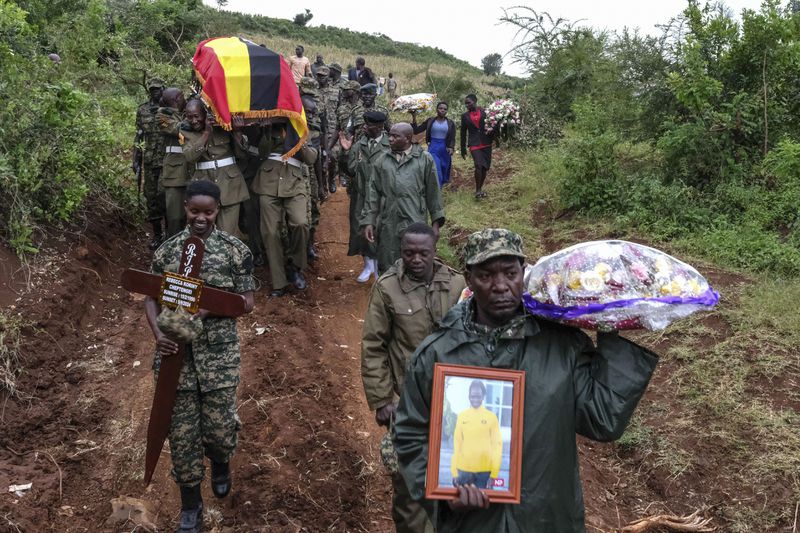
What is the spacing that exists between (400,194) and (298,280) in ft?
8.15

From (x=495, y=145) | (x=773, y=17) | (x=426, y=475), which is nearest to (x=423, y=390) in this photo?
(x=426, y=475)

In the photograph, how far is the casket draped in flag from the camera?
707 cm

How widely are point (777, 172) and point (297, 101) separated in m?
5.68

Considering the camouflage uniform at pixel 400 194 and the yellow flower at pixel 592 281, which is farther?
the camouflage uniform at pixel 400 194

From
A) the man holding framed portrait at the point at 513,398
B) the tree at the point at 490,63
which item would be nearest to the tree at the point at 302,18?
the tree at the point at 490,63

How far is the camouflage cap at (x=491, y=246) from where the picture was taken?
8.77 feet

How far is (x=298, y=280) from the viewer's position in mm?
8664

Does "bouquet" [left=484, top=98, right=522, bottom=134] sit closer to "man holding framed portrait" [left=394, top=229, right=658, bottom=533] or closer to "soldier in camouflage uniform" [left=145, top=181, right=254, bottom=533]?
"soldier in camouflage uniform" [left=145, top=181, right=254, bottom=533]

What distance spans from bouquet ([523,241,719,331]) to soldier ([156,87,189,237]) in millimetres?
6341

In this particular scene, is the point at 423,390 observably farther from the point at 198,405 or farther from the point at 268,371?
the point at 268,371

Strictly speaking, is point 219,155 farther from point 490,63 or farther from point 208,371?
point 490,63

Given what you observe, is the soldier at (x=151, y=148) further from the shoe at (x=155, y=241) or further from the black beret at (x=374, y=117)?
the black beret at (x=374, y=117)

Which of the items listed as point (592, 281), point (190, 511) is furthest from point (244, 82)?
point (592, 281)

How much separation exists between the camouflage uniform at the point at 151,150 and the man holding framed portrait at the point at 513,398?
Result: 6.94m
